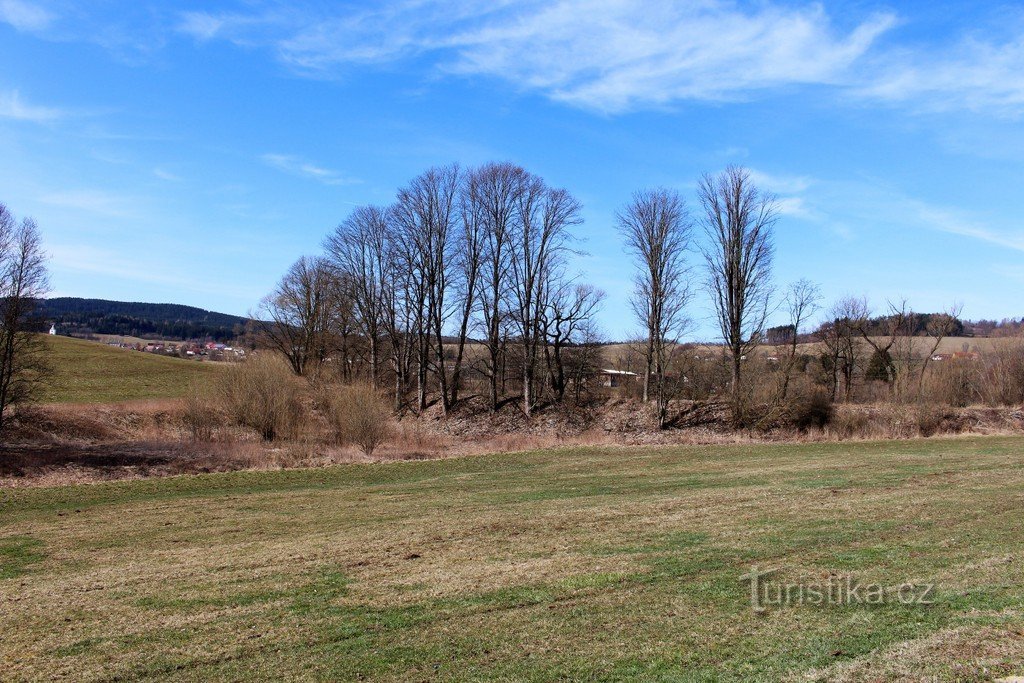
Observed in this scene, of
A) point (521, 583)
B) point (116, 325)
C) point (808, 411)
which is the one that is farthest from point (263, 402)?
point (116, 325)

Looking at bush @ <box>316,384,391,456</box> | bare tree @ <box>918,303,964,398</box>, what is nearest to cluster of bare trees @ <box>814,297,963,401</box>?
bare tree @ <box>918,303,964,398</box>

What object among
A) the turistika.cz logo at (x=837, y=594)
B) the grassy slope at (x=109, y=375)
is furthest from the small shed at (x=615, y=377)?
the turistika.cz logo at (x=837, y=594)

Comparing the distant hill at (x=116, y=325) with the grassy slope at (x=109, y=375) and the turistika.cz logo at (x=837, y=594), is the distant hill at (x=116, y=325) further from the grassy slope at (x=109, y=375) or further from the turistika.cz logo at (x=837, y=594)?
the turistika.cz logo at (x=837, y=594)

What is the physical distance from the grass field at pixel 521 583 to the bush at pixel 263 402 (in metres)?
15.6

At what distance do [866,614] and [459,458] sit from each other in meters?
22.2

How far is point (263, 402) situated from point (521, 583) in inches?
1087

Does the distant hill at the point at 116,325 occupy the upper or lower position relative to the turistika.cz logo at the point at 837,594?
upper

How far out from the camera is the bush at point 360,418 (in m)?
30.9

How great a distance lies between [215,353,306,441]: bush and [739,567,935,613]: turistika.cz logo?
2888 centimetres

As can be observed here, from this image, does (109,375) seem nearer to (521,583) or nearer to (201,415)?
(201,415)

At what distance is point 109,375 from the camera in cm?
6112

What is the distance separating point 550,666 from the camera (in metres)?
6.33

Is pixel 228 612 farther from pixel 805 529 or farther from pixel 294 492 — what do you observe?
pixel 294 492

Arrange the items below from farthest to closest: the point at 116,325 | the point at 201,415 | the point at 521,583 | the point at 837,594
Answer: the point at 116,325 → the point at 201,415 → the point at 521,583 → the point at 837,594
